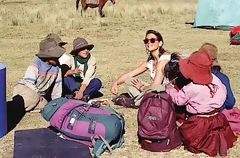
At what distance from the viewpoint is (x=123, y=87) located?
25.6ft

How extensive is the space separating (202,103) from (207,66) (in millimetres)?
367

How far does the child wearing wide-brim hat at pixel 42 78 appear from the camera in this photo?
19.5ft

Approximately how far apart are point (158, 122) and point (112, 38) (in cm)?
830

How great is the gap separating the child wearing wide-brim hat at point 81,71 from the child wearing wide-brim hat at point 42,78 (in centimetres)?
38

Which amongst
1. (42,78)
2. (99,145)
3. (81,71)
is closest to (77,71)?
(81,71)

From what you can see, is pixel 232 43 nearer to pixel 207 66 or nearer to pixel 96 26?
pixel 96 26

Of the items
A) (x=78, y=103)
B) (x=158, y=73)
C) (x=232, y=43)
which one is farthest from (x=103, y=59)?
(x=78, y=103)

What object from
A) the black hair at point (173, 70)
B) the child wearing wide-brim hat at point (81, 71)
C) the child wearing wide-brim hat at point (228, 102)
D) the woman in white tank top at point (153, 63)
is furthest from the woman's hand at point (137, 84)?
the child wearing wide-brim hat at point (228, 102)

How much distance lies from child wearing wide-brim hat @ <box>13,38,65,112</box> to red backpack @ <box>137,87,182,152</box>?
4.89 ft

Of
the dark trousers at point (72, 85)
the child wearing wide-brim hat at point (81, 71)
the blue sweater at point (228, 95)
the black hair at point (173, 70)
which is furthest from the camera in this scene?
the dark trousers at point (72, 85)

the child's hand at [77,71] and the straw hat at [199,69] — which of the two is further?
the child's hand at [77,71]

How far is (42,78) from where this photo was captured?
6023 mm

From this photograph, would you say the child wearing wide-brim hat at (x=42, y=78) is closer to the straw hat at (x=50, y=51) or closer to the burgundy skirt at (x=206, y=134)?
the straw hat at (x=50, y=51)

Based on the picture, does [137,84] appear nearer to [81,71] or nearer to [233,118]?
[81,71]
